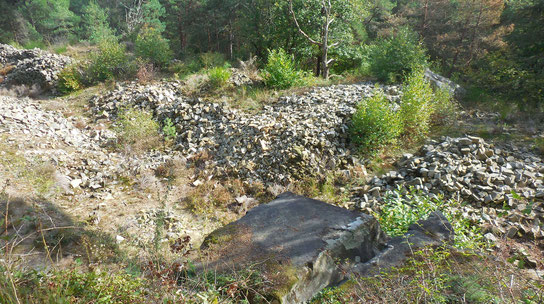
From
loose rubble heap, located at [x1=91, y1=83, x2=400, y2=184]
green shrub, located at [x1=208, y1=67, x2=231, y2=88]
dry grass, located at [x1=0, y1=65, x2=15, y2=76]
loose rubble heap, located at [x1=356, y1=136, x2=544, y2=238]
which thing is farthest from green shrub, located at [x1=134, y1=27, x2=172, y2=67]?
loose rubble heap, located at [x1=356, y1=136, x2=544, y2=238]

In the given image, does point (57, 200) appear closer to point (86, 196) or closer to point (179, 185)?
point (86, 196)

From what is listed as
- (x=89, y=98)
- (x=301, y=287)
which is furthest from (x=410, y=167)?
(x=89, y=98)

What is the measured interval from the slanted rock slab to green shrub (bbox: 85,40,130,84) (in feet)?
31.1

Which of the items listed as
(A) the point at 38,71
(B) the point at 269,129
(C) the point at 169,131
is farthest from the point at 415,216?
(A) the point at 38,71

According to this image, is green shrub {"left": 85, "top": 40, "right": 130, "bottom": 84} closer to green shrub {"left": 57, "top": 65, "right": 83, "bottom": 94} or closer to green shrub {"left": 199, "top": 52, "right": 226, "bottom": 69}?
green shrub {"left": 57, "top": 65, "right": 83, "bottom": 94}

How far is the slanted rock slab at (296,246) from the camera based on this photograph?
2.61 m

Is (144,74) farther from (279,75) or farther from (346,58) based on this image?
(346,58)

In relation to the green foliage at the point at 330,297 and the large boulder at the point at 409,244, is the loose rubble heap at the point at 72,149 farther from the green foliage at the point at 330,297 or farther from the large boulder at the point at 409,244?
the large boulder at the point at 409,244

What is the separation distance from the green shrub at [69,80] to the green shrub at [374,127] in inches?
402

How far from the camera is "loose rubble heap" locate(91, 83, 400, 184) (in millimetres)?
5750

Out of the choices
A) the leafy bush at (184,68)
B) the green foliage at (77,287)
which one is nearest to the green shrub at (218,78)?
the leafy bush at (184,68)

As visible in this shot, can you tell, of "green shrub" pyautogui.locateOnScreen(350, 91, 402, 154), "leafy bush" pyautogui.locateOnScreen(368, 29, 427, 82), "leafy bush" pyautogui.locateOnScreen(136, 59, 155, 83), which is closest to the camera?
"green shrub" pyautogui.locateOnScreen(350, 91, 402, 154)

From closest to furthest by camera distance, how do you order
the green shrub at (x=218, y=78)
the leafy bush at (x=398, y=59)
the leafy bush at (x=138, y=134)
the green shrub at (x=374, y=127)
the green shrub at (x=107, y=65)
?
the green shrub at (x=374, y=127) < the leafy bush at (x=138, y=134) < the green shrub at (x=218, y=78) < the leafy bush at (x=398, y=59) < the green shrub at (x=107, y=65)

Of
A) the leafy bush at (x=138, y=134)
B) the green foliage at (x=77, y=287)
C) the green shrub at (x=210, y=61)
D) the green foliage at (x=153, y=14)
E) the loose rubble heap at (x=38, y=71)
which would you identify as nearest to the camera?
the green foliage at (x=77, y=287)
